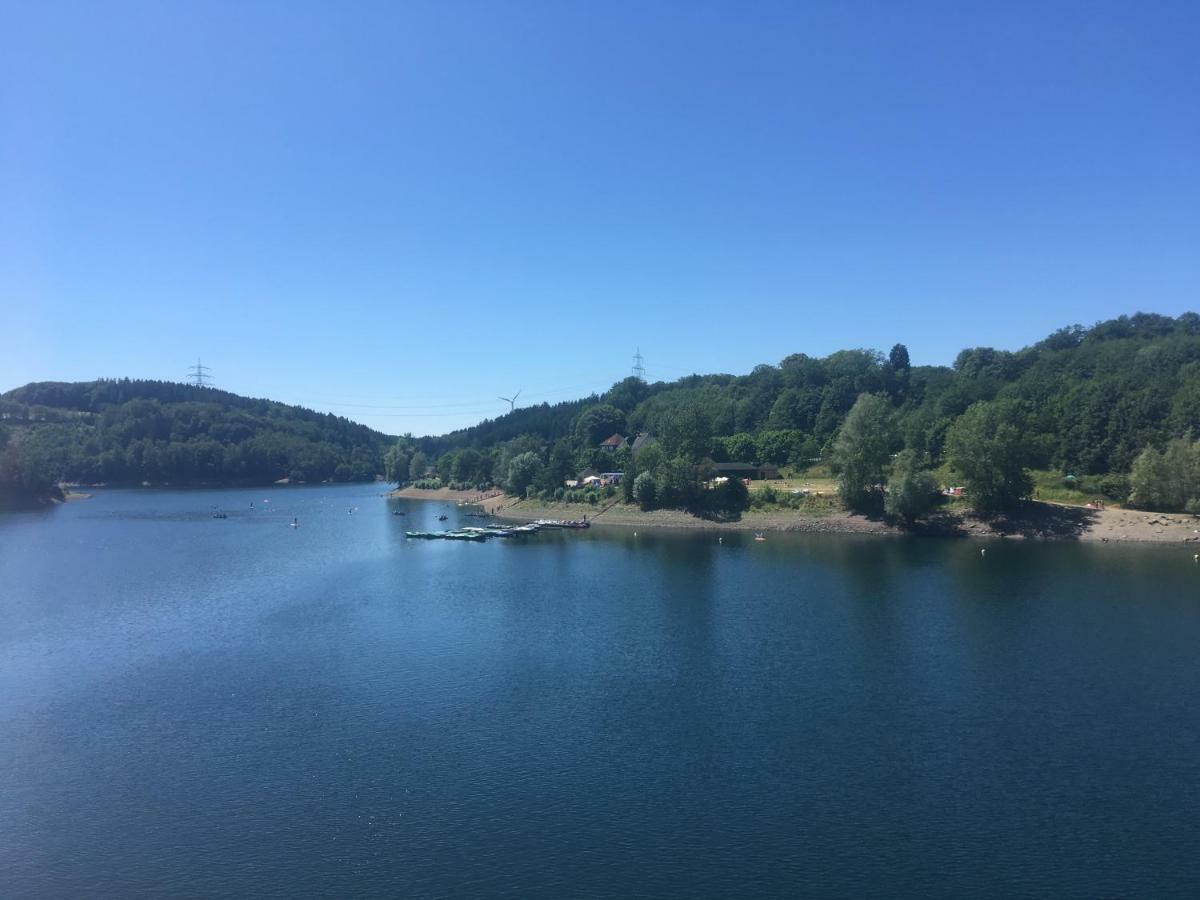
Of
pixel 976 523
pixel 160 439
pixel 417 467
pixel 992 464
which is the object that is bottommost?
pixel 976 523

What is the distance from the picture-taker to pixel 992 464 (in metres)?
60.8

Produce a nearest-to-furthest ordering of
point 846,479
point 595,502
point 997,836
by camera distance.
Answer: point 997,836, point 846,479, point 595,502

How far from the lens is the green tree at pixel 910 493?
62.5m

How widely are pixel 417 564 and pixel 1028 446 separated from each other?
158 ft

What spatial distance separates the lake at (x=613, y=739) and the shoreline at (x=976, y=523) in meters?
14.4

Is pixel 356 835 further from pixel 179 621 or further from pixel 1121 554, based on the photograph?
pixel 1121 554

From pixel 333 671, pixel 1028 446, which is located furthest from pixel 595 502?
pixel 333 671

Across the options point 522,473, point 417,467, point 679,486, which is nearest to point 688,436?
point 679,486

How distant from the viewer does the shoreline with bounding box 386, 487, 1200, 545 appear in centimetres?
5588

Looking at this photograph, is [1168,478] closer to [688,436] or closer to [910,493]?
[910,493]

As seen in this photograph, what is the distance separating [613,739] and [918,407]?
313 feet

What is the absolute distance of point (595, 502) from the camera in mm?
82438

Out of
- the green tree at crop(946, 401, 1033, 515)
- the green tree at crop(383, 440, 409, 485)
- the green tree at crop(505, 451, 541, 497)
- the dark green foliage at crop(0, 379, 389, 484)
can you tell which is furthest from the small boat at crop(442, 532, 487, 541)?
the dark green foliage at crop(0, 379, 389, 484)

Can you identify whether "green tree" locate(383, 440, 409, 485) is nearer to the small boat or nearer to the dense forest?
the dense forest
